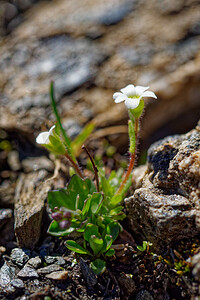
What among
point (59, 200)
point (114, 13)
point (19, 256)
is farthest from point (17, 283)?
point (114, 13)

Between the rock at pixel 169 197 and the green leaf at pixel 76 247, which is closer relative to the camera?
the rock at pixel 169 197

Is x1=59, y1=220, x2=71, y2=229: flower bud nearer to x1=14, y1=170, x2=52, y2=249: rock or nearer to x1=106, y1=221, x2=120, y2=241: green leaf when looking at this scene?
x1=106, y1=221, x2=120, y2=241: green leaf

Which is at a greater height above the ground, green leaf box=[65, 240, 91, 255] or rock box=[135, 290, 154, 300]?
green leaf box=[65, 240, 91, 255]

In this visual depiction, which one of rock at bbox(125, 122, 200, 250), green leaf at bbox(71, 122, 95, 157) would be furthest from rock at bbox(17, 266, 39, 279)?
green leaf at bbox(71, 122, 95, 157)

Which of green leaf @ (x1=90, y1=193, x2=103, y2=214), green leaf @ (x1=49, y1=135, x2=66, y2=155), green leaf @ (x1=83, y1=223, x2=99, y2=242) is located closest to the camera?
green leaf @ (x1=83, y1=223, x2=99, y2=242)

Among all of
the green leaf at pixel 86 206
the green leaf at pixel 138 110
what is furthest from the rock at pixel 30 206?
the green leaf at pixel 138 110

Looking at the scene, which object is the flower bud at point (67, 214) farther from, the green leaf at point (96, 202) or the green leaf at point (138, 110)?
the green leaf at point (138, 110)
